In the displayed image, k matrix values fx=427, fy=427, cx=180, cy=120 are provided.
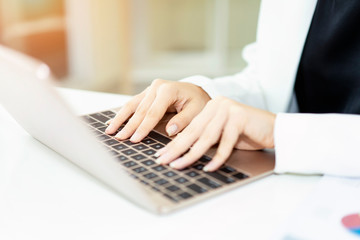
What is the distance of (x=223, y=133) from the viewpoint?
Answer: 70 cm

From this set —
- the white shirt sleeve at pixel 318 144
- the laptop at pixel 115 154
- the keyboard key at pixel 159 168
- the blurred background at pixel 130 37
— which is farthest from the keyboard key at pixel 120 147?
the blurred background at pixel 130 37

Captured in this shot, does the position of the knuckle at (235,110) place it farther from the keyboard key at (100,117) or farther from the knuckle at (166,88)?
the keyboard key at (100,117)

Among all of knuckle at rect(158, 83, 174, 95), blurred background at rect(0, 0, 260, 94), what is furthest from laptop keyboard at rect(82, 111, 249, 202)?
blurred background at rect(0, 0, 260, 94)

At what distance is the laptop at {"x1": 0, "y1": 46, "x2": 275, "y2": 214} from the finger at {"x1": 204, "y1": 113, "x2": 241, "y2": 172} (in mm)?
11

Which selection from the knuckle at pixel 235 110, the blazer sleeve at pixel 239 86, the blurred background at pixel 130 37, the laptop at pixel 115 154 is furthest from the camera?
the blurred background at pixel 130 37

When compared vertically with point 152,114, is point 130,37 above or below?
below

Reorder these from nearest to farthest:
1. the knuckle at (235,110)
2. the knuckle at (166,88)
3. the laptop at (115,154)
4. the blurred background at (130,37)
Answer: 1. the laptop at (115,154)
2. the knuckle at (235,110)
3. the knuckle at (166,88)
4. the blurred background at (130,37)

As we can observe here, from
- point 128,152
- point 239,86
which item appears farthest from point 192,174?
point 239,86

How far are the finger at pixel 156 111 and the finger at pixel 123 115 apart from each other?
5cm

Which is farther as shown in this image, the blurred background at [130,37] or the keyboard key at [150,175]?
the blurred background at [130,37]

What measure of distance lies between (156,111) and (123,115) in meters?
0.07

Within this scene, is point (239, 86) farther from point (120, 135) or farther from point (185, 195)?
point (185, 195)

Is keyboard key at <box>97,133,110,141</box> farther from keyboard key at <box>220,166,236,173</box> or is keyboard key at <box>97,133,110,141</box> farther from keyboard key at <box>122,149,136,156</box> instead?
keyboard key at <box>220,166,236,173</box>

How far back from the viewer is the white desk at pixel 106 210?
52 cm
